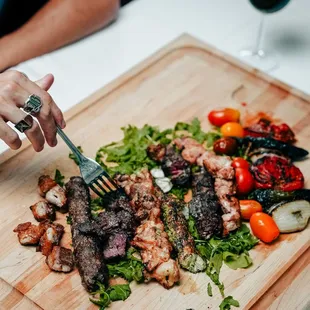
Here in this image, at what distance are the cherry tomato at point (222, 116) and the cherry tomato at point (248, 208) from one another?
53 centimetres

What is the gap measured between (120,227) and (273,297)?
0.65 meters

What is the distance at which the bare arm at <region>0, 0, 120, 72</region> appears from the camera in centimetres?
311

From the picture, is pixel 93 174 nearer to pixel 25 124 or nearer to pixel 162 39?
pixel 25 124

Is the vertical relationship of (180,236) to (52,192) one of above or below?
below

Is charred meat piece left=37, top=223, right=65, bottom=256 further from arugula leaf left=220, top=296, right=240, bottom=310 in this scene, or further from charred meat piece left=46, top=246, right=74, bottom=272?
arugula leaf left=220, top=296, right=240, bottom=310

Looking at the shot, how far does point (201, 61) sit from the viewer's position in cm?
320

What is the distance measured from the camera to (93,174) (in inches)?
97.0

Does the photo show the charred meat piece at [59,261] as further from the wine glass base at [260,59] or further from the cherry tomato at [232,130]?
the wine glass base at [260,59]

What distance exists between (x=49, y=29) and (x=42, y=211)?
1196mm

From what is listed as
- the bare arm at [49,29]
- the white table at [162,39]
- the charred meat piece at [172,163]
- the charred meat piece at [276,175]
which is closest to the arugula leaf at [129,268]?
the charred meat piece at [172,163]

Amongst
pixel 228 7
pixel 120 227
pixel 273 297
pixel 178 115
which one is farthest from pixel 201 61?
pixel 273 297

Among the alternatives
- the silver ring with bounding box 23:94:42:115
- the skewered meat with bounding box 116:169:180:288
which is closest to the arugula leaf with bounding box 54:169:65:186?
the skewered meat with bounding box 116:169:180:288

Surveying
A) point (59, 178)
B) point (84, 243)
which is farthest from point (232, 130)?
point (84, 243)

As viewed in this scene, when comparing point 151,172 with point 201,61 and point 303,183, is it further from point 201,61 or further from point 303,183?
point 201,61
